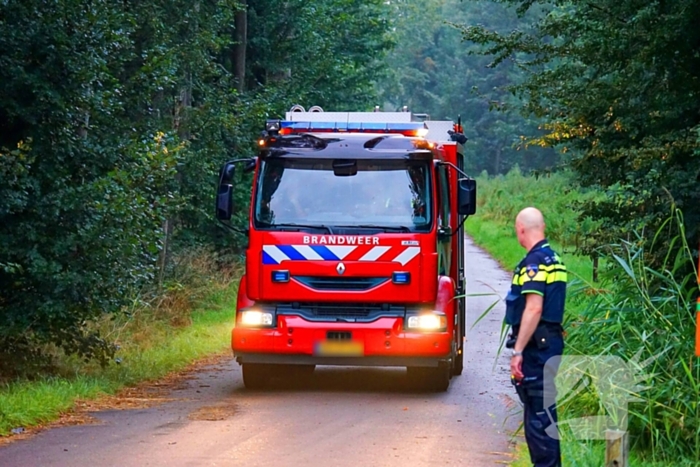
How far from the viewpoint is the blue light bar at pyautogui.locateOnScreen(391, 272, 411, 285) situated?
12500 millimetres

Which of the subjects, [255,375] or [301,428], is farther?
[255,375]

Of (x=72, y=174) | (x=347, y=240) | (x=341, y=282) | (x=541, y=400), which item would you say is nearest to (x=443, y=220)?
(x=347, y=240)

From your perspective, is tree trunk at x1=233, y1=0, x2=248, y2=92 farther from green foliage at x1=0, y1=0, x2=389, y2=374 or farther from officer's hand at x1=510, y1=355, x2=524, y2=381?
officer's hand at x1=510, y1=355, x2=524, y2=381

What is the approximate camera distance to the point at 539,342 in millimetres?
7762

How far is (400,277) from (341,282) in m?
0.62

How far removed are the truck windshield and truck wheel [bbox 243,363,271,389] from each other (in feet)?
5.28

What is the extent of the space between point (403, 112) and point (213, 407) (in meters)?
4.73

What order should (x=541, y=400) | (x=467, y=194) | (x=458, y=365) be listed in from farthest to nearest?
1. (x=458, y=365)
2. (x=467, y=194)
3. (x=541, y=400)

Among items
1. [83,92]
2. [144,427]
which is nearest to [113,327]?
[83,92]

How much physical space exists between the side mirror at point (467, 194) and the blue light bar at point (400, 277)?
1.13 metres

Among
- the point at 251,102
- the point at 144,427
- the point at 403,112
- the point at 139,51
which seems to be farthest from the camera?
the point at 251,102

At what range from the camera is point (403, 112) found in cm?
1466

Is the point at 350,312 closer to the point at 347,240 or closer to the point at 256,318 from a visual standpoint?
the point at 347,240

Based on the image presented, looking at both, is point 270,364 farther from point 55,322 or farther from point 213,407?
point 55,322
